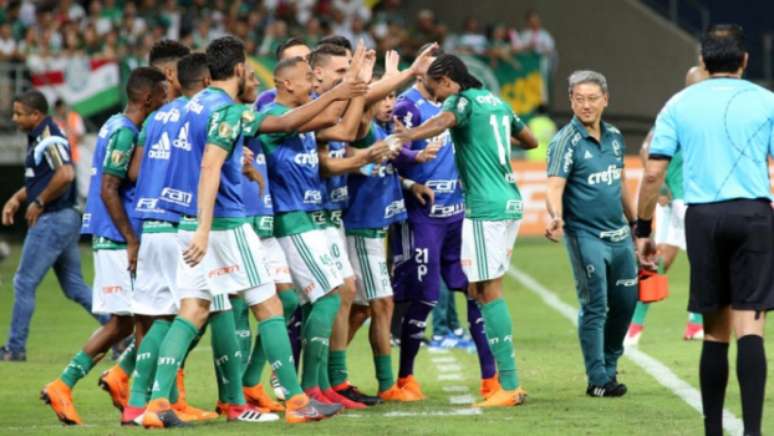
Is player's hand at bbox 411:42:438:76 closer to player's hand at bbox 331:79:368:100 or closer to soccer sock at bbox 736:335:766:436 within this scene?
player's hand at bbox 331:79:368:100

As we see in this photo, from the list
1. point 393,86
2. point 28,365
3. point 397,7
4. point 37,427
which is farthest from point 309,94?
point 397,7

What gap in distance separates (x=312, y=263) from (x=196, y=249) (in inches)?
50.6

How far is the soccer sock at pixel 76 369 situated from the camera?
9578 millimetres

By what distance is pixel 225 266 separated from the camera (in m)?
8.80

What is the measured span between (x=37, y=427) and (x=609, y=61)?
87.4 feet

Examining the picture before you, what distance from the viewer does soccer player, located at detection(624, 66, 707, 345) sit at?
1335cm

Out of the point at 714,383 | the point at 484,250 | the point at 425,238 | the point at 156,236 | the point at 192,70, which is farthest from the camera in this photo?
the point at 425,238

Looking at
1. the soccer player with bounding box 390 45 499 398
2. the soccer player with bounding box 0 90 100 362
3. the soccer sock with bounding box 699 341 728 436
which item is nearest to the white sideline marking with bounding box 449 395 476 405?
the soccer player with bounding box 390 45 499 398

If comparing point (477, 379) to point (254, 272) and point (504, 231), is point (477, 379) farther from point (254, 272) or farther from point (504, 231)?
point (254, 272)

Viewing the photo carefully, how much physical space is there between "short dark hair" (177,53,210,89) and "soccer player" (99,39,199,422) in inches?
12.2

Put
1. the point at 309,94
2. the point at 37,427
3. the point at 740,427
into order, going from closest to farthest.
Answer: the point at 740,427 < the point at 37,427 < the point at 309,94

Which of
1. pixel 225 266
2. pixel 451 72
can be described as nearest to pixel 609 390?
pixel 451 72

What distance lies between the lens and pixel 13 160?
2580cm

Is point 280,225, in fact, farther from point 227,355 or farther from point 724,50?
point 724,50
